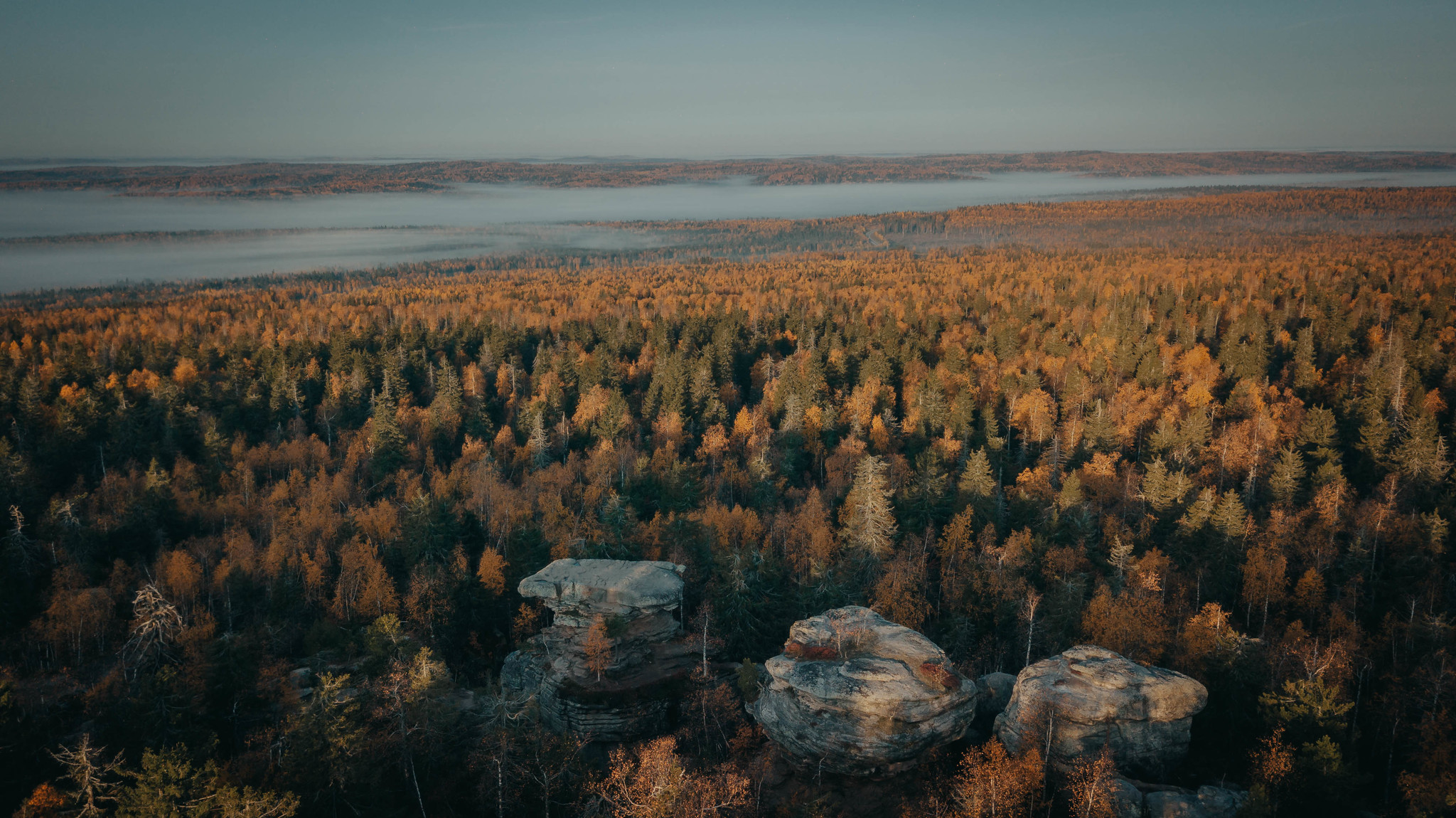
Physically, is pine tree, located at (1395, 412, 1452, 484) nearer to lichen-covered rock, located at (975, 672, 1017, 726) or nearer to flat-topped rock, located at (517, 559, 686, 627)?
lichen-covered rock, located at (975, 672, 1017, 726)

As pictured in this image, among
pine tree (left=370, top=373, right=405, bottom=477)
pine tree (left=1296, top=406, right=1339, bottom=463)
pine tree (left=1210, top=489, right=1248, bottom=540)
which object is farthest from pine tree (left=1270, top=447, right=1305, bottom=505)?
pine tree (left=370, top=373, right=405, bottom=477)

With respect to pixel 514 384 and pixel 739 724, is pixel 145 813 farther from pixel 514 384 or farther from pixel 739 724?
pixel 514 384

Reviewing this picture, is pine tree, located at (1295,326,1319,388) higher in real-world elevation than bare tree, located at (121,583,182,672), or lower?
higher

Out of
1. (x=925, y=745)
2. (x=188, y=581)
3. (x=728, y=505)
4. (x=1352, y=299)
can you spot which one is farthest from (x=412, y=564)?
(x=1352, y=299)

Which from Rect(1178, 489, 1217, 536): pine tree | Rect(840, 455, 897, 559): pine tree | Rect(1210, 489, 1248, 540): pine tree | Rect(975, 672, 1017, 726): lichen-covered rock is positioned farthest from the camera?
Rect(840, 455, 897, 559): pine tree

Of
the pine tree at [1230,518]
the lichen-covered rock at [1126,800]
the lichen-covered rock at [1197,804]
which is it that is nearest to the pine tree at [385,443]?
the lichen-covered rock at [1126,800]

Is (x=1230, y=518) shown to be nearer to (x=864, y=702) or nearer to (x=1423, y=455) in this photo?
(x=1423, y=455)

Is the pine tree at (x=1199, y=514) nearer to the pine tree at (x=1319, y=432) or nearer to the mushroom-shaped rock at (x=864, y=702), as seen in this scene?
the pine tree at (x=1319, y=432)
